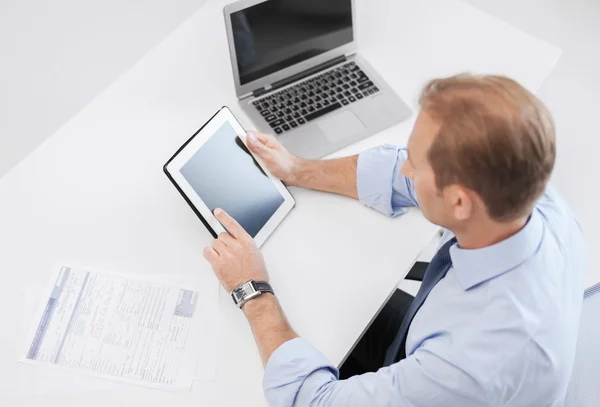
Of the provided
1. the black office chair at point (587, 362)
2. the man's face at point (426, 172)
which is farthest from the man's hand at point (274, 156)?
the black office chair at point (587, 362)

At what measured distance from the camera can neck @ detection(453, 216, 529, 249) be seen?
942 millimetres

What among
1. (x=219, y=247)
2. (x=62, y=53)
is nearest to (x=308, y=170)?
(x=219, y=247)

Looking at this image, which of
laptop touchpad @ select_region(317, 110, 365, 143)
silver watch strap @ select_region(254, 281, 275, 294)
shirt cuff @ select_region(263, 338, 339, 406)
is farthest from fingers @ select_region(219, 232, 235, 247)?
laptop touchpad @ select_region(317, 110, 365, 143)

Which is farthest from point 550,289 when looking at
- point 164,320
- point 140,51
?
point 140,51

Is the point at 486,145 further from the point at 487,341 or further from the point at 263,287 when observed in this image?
the point at 263,287

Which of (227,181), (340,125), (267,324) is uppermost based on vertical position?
(340,125)

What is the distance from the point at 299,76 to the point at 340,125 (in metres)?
0.18

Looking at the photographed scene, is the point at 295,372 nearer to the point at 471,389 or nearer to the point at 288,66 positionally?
the point at 471,389

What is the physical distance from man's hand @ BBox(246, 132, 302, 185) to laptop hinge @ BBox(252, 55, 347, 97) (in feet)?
0.59

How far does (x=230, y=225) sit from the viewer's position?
1202mm

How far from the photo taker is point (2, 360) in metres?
1.10

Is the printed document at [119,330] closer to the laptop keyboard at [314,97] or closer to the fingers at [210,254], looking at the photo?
the fingers at [210,254]

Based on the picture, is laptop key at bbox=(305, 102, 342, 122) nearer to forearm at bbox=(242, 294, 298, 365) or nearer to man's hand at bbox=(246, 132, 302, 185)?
man's hand at bbox=(246, 132, 302, 185)

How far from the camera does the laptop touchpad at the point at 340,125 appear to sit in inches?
55.8
